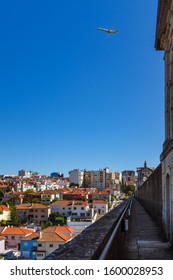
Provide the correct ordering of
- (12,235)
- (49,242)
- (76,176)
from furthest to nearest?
(76,176) → (12,235) → (49,242)

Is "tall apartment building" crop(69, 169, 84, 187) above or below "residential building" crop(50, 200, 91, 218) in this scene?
above

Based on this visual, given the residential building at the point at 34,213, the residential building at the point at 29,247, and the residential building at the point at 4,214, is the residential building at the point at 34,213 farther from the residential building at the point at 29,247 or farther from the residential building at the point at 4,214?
the residential building at the point at 29,247

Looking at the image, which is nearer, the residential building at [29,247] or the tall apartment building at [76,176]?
the residential building at [29,247]

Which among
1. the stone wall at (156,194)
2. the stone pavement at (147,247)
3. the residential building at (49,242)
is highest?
the stone wall at (156,194)

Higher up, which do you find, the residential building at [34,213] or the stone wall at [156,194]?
the stone wall at [156,194]

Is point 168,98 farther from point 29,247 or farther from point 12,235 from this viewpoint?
point 12,235

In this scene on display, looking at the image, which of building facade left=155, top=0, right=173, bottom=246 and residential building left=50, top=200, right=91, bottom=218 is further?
residential building left=50, top=200, right=91, bottom=218

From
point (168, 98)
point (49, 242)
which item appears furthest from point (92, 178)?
point (168, 98)

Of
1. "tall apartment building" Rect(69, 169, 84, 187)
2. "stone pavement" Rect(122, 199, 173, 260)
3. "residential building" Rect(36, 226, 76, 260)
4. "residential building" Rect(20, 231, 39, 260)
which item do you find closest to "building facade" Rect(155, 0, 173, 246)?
"stone pavement" Rect(122, 199, 173, 260)

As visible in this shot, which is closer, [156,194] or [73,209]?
[156,194]

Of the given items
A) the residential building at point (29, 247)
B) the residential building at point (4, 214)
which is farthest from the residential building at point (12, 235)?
the residential building at point (4, 214)

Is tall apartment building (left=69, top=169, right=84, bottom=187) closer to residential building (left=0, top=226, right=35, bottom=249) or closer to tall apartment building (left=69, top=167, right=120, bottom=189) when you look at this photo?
tall apartment building (left=69, top=167, right=120, bottom=189)

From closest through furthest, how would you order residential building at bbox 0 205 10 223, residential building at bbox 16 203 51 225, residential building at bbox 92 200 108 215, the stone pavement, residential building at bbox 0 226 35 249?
the stone pavement → residential building at bbox 0 226 35 249 → residential building at bbox 0 205 10 223 → residential building at bbox 16 203 51 225 → residential building at bbox 92 200 108 215
